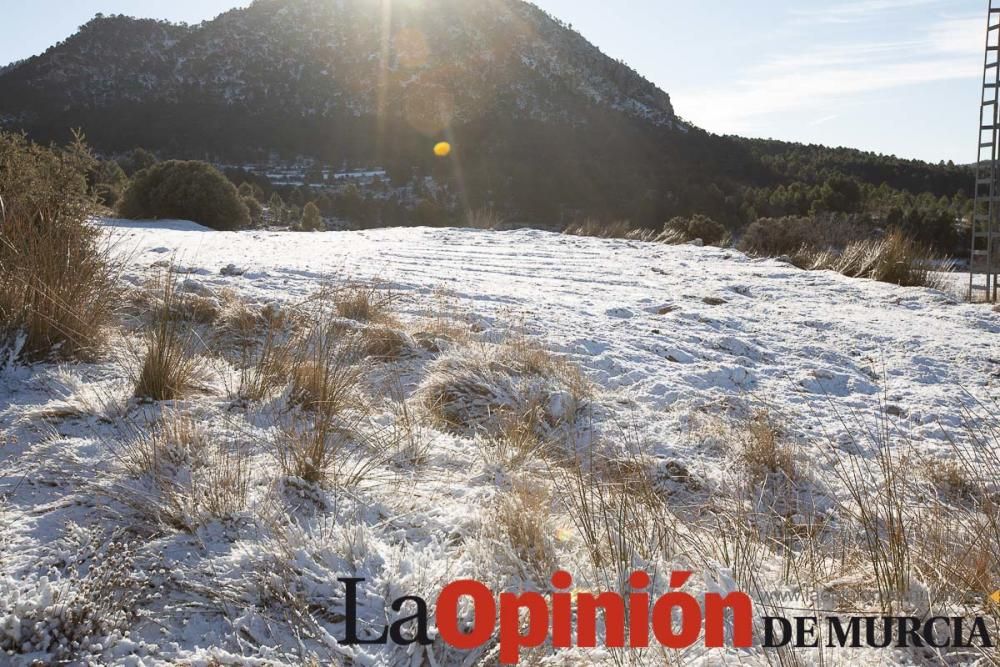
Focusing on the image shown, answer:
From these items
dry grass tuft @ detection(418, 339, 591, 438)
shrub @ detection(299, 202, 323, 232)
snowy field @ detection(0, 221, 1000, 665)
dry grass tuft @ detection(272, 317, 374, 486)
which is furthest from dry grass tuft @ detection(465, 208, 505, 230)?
dry grass tuft @ detection(272, 317, 374, 486)

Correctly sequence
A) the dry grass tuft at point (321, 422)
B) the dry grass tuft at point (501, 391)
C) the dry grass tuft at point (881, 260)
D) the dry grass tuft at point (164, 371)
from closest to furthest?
the dry grass tuft at point (321, 422)
the dry grass tuft at point (164, 371)
the dry grass tuft at point (501, 391)
the dry grass tuft at point (881, 260)

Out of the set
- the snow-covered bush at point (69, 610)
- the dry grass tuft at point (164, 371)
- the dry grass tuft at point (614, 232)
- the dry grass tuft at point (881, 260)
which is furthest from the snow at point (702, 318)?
the dry grass tuft at point (614, 232)

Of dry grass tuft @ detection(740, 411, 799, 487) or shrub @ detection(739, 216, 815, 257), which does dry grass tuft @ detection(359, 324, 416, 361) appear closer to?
dry grass tuft @ detection(740, 411, 799, 487)

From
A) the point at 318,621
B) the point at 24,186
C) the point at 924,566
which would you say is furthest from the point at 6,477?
the point at 924,566

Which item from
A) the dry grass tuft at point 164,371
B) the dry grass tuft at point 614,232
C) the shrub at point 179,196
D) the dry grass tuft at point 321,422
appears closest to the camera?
A: the dry grass tuft at point 321,422

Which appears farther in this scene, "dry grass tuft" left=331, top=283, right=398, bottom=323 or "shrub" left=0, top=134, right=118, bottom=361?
"dry grass tuft" left=331, top=283, right=398, bottom=323

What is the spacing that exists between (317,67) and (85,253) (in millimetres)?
70147

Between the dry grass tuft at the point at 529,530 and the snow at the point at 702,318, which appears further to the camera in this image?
the snow at the point at 702,318

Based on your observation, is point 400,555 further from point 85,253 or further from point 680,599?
point 85,253

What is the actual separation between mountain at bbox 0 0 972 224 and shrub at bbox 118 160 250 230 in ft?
70.2

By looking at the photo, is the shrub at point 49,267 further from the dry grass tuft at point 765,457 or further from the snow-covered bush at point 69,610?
the dry grass tuft at point 765,457

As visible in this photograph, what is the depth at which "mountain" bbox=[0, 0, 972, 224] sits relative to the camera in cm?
4091

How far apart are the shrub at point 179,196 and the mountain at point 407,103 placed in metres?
21.4

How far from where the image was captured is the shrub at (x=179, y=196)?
12.7 m
